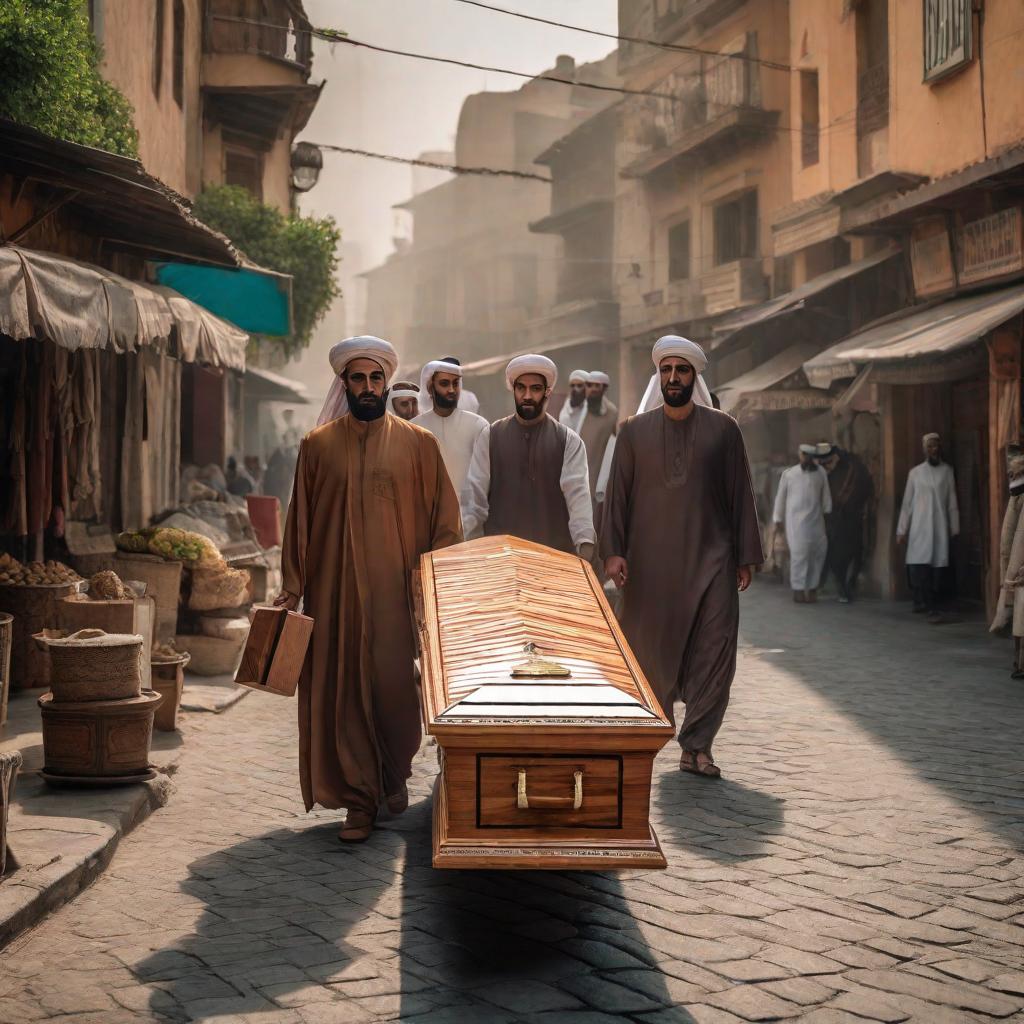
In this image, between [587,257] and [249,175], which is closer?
[249,175]

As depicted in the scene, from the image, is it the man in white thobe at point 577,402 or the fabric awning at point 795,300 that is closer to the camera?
the man in white thobe at point 577,402

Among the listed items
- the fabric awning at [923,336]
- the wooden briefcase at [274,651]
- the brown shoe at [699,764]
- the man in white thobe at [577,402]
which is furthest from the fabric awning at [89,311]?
the fabric awning at [923,336]

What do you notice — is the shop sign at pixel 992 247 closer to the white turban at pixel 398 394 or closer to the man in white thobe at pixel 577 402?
the man in white thobe at pixel 577 402

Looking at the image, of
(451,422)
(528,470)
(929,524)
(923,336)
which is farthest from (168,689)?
(929,524)

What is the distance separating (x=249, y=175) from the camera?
944 inches

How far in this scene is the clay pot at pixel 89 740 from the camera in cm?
581

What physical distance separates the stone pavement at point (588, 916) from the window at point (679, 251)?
69.6 ft

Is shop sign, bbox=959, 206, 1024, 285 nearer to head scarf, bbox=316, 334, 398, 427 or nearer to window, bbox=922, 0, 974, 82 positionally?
window, bbox=922, 0, 974, 82

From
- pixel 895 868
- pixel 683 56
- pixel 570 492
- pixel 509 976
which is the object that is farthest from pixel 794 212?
pixel 509 976

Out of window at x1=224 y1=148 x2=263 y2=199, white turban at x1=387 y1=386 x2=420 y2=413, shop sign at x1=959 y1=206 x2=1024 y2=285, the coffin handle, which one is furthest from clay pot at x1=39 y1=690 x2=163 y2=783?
window at x1=224 y1=148 x2=263 y2=199

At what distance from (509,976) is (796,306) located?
1549 centimetres

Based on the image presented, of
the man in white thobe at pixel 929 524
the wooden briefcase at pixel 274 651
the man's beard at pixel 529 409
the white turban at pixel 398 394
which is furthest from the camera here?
the man in white thobe at pixel 929 524

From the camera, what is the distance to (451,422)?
8.58 m

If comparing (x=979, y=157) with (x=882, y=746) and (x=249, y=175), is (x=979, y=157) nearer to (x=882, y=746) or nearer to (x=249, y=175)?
(x=882, y=746)
